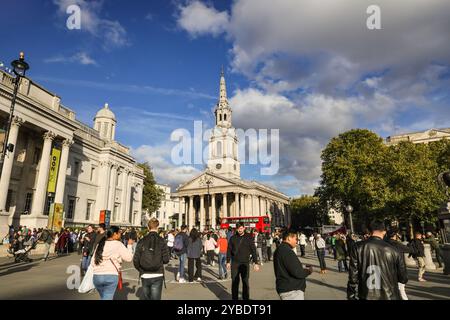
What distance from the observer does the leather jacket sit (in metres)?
3.86

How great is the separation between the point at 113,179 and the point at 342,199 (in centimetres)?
3270

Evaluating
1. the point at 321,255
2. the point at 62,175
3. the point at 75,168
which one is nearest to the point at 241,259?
the point at 321,255

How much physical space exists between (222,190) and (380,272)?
6878cm

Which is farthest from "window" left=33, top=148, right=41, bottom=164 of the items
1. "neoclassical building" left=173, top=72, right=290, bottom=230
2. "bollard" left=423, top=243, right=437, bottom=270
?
"neoclassical building" left=173, top=72, right=290, bottom=230

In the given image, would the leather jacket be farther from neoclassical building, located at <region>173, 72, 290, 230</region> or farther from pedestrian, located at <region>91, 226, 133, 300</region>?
neoclassical building, located at <region>173, 72, 290, 230</region>

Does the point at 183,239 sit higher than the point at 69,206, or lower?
lower

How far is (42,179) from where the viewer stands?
1000 inches

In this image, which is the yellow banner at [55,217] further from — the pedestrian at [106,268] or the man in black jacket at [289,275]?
the man in black jacket at [289,275]

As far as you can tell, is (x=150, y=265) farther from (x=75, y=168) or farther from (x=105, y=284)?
(x=75, y=168)

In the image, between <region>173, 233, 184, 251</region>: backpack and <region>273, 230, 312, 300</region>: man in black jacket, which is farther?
<region>173, 233, 184, 251</region>: backpack

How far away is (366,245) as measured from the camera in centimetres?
411

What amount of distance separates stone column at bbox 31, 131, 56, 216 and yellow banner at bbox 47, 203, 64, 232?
94.6 inches

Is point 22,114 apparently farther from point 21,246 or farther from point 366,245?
point 366,245
